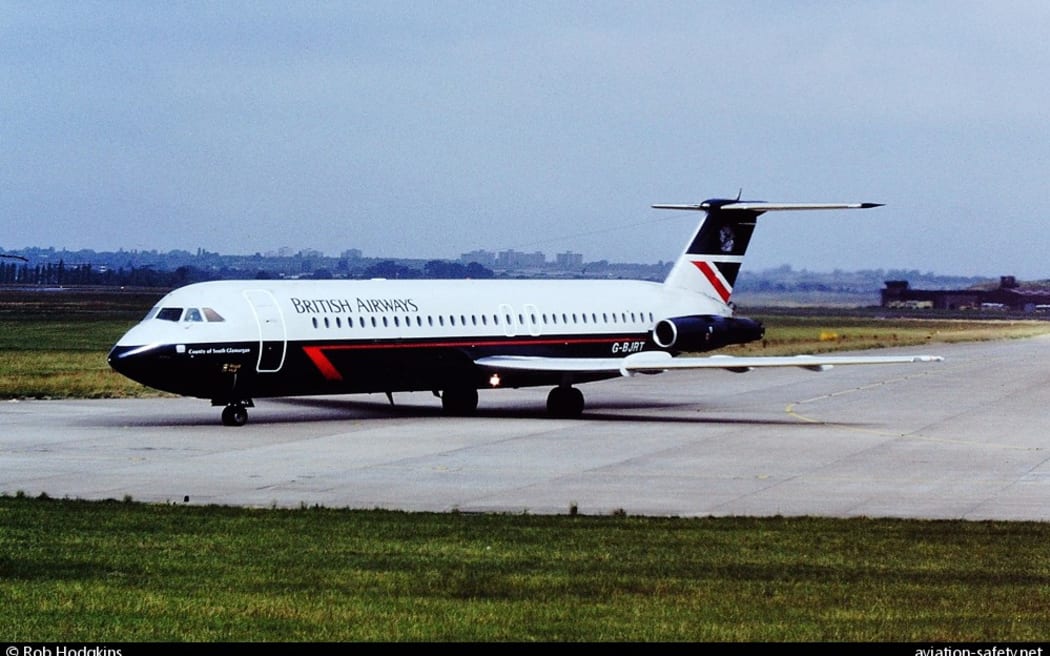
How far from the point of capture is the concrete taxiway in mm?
23359

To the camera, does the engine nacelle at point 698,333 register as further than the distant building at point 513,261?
No

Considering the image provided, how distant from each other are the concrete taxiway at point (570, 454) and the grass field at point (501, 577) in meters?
2.41

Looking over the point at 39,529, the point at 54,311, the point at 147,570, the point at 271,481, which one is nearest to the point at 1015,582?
the point at 147,570

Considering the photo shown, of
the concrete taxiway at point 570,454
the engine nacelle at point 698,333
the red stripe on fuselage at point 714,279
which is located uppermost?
the red stripe on fuselage at point 714,279

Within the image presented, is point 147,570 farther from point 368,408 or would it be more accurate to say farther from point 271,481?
point 368,408

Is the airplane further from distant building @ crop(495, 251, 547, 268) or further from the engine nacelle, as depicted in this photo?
distant building @ crop(495, 251, 547, 268)

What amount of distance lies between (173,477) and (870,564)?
12232 mm

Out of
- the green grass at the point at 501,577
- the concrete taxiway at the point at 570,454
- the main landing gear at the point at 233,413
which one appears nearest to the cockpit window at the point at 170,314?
the main landing gear at the point at 233,413

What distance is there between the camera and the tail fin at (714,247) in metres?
43.1

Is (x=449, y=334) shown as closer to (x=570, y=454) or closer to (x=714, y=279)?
(x=570, y=454)

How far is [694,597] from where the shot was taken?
14.6 metres

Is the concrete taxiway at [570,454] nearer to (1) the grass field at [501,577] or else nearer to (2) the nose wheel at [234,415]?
(2) the nose wheel at [234,415]

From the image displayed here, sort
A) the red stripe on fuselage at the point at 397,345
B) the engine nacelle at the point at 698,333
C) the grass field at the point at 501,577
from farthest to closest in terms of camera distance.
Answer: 1. the engine nacelle at the point at 698,333
2. the red stripe on fuselage at the point at 397,345
3. the grass field at the point at 501,577

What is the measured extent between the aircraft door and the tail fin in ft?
40.9
